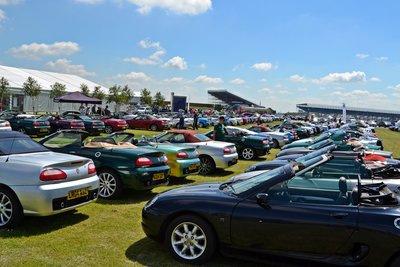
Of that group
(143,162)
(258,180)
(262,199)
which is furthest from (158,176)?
(262,199)

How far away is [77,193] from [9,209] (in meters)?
0.92

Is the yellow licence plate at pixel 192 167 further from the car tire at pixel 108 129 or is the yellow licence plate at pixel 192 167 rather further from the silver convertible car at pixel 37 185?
the car tire at pixel 108 129

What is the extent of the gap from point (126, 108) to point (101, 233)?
65.4 m

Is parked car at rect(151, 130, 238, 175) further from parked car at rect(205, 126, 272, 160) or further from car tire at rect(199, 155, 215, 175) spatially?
parked car at rect(205, 126, 272, 160)

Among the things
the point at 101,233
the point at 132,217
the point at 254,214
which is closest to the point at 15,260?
the point at 101,233

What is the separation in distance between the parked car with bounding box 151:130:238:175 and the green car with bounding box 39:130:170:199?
11.2 feet

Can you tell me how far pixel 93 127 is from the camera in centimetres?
2272

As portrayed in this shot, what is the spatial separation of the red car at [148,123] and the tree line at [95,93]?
831 inches

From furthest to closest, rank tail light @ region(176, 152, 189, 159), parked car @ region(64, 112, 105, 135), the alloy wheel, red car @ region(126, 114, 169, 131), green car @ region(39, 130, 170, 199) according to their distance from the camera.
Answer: red car @ region(126, 114, 169, 131), parked car @ region(64, 112, 105, 135), tail light @ region(176, 152, 189, 159), green car @ region(39, 130, 170, 199), the alloy wheel

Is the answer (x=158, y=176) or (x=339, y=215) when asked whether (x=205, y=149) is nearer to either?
(x=158, y=176)

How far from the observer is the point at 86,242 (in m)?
4.94

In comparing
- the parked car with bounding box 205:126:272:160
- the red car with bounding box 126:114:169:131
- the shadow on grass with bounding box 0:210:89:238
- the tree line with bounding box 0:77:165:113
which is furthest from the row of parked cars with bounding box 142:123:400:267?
the tree line with bounding box 0:77:165:113

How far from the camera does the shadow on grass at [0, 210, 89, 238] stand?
507 centimetres

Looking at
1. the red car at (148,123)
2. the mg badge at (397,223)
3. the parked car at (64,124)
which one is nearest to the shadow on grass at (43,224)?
the mg badge at (397,223)
